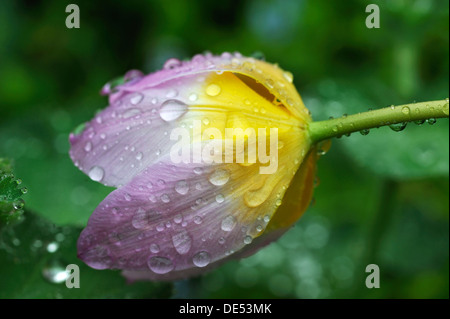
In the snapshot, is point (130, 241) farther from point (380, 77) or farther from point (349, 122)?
point (380, 77)

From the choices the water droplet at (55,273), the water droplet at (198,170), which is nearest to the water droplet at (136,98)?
the water droplet at (198,170)

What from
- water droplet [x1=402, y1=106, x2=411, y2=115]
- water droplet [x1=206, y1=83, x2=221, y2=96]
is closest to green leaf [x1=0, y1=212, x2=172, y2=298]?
water droplet [x1=206, y1=83, x2=221, y2=96]

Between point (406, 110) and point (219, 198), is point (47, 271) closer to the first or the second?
point (219, 198)

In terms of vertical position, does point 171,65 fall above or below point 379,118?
above

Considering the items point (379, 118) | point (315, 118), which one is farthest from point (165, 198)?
point (315, 118)

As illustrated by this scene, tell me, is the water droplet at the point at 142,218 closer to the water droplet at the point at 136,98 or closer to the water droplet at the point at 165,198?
the water droplet at the point at 165,198

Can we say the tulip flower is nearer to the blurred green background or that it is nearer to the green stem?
the green stem

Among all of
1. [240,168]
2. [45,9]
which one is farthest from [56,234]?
[45,9]
